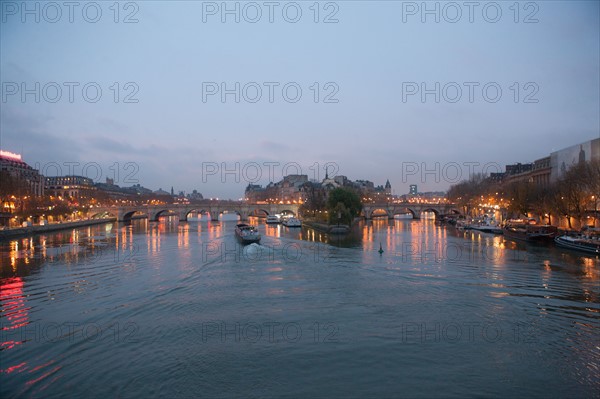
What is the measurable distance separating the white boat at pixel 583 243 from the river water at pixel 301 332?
8.29m

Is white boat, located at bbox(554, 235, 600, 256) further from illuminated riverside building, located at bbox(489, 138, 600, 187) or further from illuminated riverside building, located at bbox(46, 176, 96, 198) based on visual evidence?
illuminated riverside building, located at bbox(46, 176, 96, 198)

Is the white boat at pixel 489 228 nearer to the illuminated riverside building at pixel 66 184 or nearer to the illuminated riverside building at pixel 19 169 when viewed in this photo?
the illuminated riverside building at pixel 19 169

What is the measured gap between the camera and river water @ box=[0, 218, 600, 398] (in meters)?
10.5

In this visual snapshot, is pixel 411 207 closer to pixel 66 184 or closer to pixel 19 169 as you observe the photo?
pixel 19 169

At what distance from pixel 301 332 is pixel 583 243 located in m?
30.8

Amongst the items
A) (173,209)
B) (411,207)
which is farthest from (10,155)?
(411,207)

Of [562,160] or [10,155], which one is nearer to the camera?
[562,160]

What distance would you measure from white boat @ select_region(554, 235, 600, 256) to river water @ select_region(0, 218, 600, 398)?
27.2ft

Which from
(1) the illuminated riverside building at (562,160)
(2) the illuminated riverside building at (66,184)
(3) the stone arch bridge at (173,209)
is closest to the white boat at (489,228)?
(1) the illuminated riverside building at (562,160)

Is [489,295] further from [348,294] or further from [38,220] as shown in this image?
[38,220]

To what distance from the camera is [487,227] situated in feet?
200

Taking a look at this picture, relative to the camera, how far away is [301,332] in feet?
45.7

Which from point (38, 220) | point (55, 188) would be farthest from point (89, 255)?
point (55, 188)

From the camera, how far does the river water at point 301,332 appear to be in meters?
10.5
